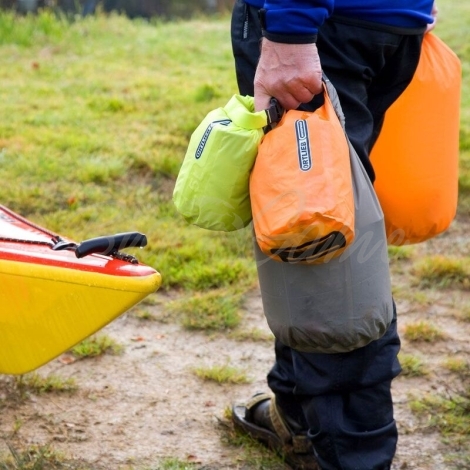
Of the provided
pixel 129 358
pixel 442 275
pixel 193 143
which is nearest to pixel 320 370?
pixel 193 143

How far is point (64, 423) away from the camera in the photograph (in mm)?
2496

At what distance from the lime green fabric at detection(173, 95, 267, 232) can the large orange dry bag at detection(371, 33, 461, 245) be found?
532 mm

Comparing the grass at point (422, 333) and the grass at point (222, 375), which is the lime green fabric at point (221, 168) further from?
the grass at point (422, 333)

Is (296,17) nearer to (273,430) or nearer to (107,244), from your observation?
(107,244)

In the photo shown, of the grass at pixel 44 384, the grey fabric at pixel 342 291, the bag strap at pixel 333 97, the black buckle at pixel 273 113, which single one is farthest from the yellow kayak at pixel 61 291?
the grass at pixel 44 384

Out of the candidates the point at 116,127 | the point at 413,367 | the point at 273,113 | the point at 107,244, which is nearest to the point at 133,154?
the point at 116,127

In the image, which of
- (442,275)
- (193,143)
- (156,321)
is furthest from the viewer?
(442,275)

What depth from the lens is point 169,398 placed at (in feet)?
8.82

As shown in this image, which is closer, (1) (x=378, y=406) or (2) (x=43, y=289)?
(2) (x=43, y=289)

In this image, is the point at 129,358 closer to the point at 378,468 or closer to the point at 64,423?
the point at 64,423

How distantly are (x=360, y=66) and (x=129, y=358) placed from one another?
1376 millimetres

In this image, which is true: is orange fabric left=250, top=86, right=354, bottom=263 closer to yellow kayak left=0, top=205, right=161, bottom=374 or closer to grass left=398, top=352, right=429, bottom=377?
yellow kayak left=0, top=205, right=161, bottom=374

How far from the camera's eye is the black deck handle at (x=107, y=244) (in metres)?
1.90

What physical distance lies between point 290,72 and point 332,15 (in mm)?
215
